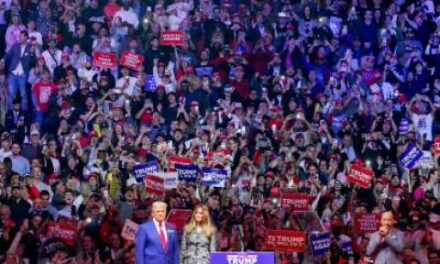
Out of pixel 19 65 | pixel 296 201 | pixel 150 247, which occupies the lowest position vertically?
pixel 150 247

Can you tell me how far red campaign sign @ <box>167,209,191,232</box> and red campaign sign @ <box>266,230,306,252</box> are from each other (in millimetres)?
1175

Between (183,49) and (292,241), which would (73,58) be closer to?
(183,49)

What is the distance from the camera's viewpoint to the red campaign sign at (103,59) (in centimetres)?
2403

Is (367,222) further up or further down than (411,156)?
further down

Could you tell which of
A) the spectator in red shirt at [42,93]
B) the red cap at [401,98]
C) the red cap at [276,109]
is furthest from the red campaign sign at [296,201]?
the red cap at [401,98]

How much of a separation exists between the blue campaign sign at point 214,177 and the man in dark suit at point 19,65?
5006 mm

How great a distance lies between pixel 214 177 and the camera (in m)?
20.2

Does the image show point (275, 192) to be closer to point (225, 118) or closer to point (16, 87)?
point (225, 118)

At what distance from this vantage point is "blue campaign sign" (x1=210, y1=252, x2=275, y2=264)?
47.1ft

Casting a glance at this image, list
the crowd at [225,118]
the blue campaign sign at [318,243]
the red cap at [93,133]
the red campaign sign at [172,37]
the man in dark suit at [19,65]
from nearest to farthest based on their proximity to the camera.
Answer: the blue campaign sign at [318,243]
the crowd at [225,118]
the red cap at [93,133]
the man in dark suit at [19,65]
the red campaign sign at [172,37]

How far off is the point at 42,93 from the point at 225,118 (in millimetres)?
3095

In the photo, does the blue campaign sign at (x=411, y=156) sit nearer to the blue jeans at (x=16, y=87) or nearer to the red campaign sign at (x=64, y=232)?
the red campaign sign at (x=64, y=232)

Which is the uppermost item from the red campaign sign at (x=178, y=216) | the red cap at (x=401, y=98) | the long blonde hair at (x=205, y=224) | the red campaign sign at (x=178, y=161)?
the red cap at (x=401, y=98)

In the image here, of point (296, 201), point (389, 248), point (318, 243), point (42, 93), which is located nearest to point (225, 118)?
point (42, 93)
